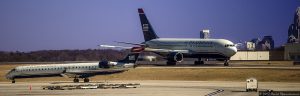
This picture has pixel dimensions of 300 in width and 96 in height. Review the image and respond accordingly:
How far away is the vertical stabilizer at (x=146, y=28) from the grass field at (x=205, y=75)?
833 inches

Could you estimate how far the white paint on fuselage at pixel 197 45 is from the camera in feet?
315

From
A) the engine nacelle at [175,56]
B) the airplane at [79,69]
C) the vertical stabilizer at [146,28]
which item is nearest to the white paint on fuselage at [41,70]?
the airplane at [79,69]

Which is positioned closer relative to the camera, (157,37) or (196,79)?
(196,79)

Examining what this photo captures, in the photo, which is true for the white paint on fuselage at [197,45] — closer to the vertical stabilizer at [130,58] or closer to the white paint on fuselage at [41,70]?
the vertical stabilizer at [130,58]

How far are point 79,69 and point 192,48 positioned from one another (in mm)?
30878

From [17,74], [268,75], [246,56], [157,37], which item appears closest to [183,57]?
[157,37]

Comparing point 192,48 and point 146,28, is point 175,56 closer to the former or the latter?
point 192,48

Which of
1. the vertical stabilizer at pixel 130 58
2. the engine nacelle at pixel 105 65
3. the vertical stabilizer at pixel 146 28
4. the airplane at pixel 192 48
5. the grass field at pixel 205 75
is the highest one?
the vertical stabilizer at pixel 146 28

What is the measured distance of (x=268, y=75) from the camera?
74.9m

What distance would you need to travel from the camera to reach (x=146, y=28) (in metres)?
109

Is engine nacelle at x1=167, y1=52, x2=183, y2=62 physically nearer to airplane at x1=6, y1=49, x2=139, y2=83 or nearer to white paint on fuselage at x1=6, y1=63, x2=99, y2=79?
airplane at x1=6, y1=49, x2=139, y2=83

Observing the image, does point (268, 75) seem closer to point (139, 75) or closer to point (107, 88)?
point (139, 75)

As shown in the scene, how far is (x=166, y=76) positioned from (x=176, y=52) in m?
20.1

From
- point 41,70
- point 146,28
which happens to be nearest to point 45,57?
point 146,28
